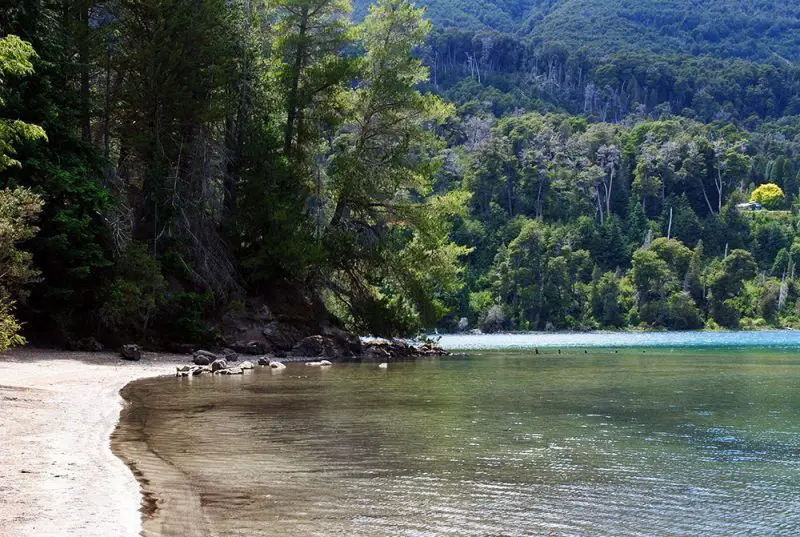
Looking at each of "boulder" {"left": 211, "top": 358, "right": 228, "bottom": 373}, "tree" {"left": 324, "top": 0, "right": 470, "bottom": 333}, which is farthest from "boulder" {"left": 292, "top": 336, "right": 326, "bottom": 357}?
"boulder" {"left": 211, "top": 358, "right": 228, "bottom": 373}

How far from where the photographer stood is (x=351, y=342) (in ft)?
131

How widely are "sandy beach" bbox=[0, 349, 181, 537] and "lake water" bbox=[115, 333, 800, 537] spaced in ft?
1.78

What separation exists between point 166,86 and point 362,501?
29.0m

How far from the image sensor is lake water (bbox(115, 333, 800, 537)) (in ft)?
28.9

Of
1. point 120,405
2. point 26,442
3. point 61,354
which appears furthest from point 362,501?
point 61,354

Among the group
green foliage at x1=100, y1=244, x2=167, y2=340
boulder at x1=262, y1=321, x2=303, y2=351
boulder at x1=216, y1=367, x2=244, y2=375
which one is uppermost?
green foliage at x1=100, y1=244, x2=167, y2=340

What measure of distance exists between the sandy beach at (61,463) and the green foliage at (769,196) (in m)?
155

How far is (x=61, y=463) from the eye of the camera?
1009 centimetres

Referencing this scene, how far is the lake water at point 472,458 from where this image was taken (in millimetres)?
8805

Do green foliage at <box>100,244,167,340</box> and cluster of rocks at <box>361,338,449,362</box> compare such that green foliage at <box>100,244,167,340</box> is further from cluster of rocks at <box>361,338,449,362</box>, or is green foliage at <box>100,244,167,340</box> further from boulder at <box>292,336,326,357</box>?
cluster of rocks at <box>361,338,449,362</box>

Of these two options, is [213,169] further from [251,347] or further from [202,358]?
[202,358]

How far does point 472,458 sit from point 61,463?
19.2 feet

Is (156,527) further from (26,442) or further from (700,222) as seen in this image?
(700,222)

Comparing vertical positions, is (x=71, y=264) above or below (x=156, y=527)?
above
